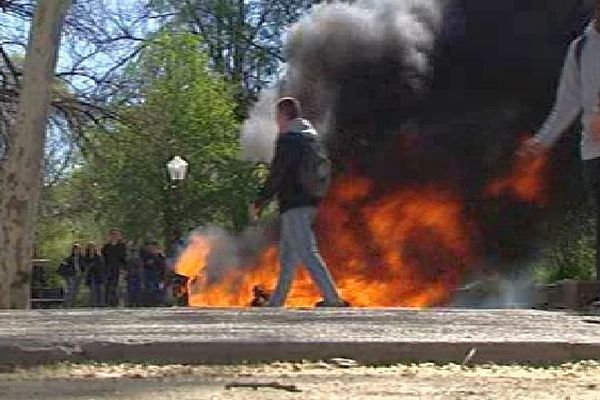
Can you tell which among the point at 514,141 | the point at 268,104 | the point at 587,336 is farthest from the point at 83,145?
the point at 587,336

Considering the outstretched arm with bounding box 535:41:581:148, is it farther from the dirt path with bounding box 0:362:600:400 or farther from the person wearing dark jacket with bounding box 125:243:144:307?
the person wearing dark jacket with bounding box 125:243:144:307

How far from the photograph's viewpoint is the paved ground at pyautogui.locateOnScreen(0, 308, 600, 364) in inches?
240

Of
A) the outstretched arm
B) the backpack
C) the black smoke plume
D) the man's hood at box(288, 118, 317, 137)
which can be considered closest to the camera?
the outstretched arm

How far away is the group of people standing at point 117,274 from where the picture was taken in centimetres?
2022

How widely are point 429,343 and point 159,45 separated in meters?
28.1

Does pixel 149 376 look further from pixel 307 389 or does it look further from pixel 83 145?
pixel 83 145

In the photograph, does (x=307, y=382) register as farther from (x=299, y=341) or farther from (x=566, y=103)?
(x=566, y=103)

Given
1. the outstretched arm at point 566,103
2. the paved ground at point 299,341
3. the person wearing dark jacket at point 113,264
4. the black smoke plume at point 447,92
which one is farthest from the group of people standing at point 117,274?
the paved ground at point 299,341

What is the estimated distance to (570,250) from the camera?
22109 millimetres

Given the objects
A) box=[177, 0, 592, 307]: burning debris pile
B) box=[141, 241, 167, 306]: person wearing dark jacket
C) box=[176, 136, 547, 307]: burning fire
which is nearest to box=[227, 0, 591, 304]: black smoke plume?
box=[177, 0, 592, 307]: burning debris pile

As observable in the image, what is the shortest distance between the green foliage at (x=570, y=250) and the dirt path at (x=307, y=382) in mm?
13111

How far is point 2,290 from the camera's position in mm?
16000

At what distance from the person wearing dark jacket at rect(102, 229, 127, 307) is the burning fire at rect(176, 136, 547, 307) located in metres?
3.25

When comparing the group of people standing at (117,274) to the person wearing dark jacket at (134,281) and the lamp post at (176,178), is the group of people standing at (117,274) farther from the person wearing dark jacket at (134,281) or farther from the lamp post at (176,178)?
the lamp post at (176,178)
